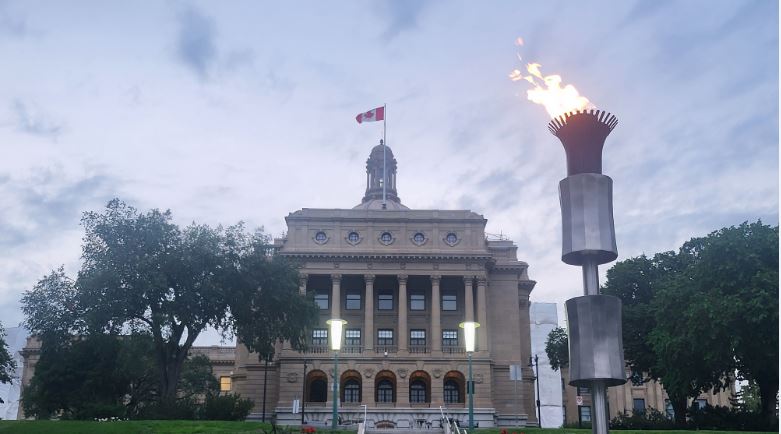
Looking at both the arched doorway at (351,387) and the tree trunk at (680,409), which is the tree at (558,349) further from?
the arched doorway at (351,387)

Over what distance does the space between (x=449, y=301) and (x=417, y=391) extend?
9.13 metres

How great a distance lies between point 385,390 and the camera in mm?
74750

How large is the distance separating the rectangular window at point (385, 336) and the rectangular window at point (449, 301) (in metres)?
5.51

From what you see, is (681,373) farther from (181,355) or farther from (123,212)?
(123,212)

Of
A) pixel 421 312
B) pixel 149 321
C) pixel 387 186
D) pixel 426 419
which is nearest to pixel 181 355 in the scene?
pixel 149 321

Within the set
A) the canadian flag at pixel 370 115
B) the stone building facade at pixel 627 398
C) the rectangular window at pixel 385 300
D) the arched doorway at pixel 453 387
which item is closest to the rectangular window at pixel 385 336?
the rectangular window at pixel 385 300

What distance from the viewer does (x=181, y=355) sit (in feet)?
173

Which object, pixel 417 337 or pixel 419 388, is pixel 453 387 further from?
pixel 417 337

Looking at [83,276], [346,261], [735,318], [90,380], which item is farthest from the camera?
[346,261]

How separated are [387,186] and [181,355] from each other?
46.7 meters

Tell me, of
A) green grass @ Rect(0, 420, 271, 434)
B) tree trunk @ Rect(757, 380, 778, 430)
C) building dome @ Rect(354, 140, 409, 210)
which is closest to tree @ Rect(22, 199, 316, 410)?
green grass @ Rect(0, 420, 271, 434)

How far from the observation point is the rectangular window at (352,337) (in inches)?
3011

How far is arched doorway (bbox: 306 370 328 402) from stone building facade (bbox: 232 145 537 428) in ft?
0.28

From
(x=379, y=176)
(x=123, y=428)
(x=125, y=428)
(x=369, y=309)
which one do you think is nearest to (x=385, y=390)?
(x=369, y=309)
